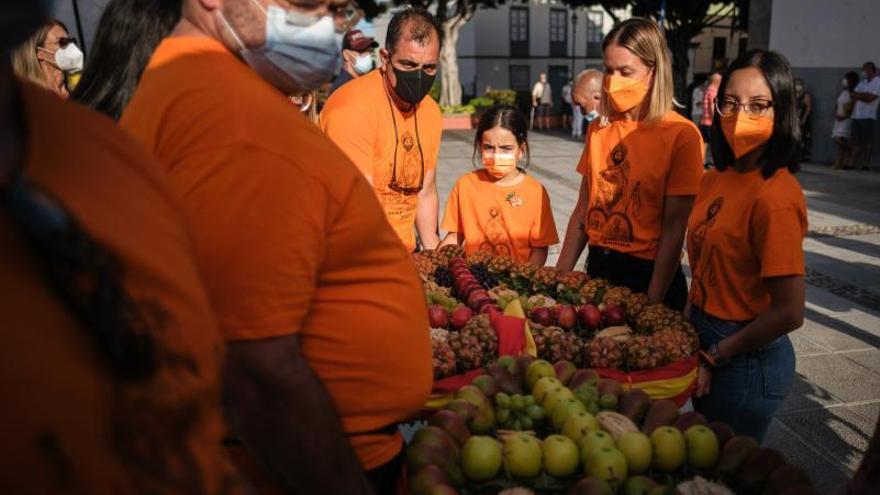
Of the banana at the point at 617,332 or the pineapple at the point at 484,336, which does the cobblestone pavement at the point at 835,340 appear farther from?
the pineapple at the point at 484,336

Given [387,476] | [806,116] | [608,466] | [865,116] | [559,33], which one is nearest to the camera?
[387,476]

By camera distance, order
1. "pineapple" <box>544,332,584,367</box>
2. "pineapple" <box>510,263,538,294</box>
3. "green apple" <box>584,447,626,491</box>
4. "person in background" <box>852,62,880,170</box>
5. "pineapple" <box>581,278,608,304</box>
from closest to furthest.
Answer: "green apple" <box>584,447,626,491</box>, "pineapple" <box>544,332,584,367</box>, "pineapple" <box>581,278,608,304</box>, "pineapple" <box>510,263,538,294</box>, "person in background" <box>852,62,880,170</box>

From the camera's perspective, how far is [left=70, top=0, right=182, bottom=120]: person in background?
206cm

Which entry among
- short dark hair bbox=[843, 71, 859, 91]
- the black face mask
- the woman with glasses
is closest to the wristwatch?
the woman with glasses

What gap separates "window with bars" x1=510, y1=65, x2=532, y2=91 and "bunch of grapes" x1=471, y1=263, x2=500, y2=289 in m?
44.2

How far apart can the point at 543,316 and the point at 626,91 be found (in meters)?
1.18

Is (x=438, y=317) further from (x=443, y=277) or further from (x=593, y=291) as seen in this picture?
(x=593, y=291)

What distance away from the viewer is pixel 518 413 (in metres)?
2.14

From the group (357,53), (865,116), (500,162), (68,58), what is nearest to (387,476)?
(500,162)

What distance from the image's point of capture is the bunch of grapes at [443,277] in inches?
140

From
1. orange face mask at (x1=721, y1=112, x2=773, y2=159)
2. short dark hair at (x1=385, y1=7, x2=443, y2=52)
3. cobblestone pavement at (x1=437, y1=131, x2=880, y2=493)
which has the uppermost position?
short dark hair at (x1=385, y1=7, x2=443, y2=52)

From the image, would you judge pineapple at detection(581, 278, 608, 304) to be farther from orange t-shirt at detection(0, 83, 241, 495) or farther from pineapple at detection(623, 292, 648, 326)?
orange t-shirt at detection(0, 83, 241, 495)

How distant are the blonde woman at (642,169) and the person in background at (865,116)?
11.6 meters

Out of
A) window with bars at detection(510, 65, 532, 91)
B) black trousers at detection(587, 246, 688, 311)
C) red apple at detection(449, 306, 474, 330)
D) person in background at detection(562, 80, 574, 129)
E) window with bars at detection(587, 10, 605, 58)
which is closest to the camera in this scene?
red apple at detection(449, 306, 474, 330)
